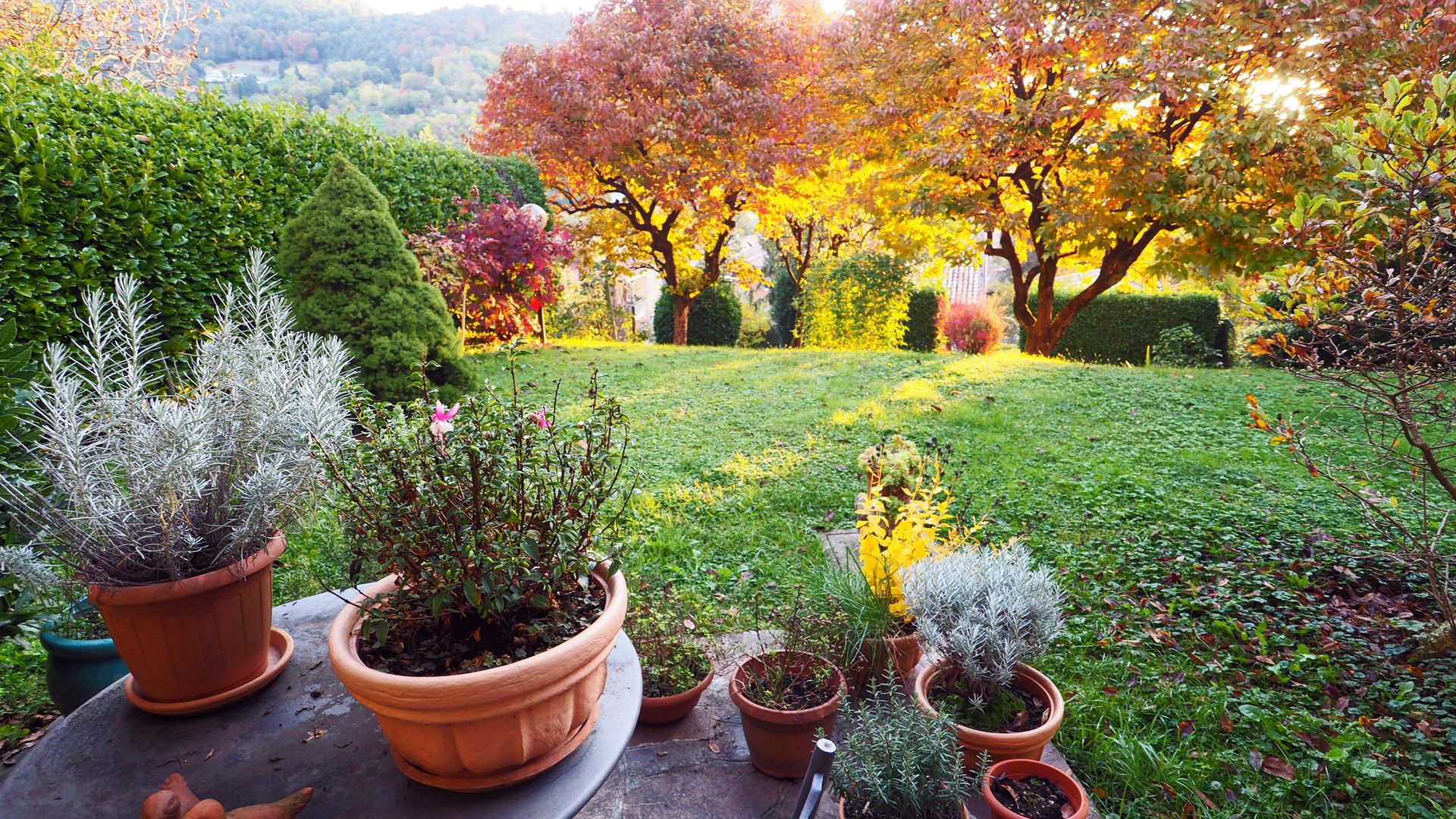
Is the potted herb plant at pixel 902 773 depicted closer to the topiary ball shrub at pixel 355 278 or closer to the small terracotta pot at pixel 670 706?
the small terracotta pot at pixel 670 706

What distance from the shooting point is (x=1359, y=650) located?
253cm

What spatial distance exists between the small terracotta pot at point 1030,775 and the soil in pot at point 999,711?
15 cm

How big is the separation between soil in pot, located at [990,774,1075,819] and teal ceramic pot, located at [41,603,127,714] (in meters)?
2.42

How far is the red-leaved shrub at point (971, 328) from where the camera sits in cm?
1339

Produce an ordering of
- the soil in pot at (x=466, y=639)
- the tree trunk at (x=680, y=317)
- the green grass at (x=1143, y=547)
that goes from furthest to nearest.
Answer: the tree trunk at (x=680, y=317) → the green grass at (x=1143, y=547) → the soil in pot at (x=466, y=639)

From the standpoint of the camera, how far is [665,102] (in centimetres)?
1016

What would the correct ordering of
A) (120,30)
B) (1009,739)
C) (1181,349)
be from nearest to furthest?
(1009,739) → (1181,349) → (120,30)

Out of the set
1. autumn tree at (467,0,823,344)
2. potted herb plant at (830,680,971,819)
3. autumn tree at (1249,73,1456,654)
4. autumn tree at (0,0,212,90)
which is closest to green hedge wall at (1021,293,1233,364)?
autumn tree at (467,0,823,344)

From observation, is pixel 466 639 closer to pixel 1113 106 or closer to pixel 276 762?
pixel 276 762

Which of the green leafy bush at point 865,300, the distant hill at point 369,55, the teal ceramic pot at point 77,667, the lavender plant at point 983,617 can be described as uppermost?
the distant hill at point 369,55

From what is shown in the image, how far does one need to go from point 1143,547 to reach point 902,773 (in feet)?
8.01

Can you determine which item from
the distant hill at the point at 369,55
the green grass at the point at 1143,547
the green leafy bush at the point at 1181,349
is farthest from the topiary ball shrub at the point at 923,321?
the distant hill at the point at 369,55

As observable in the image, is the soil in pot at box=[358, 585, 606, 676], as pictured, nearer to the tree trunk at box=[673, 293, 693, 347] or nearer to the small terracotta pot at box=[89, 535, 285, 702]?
the small terracotta pot at box=[89, 535, 285, 702]

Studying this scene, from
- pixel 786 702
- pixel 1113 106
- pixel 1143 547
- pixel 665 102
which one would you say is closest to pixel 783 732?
pixel 786 702
